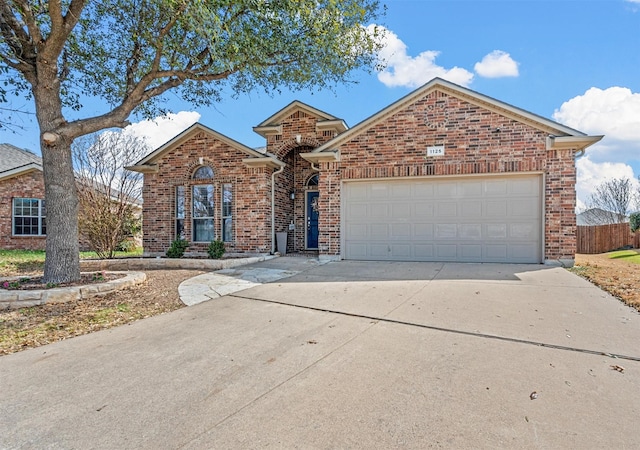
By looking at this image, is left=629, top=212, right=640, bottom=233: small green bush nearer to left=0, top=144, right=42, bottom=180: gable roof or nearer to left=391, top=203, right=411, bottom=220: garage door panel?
left=391, top=203, right=411, bottom=220: garage door panel

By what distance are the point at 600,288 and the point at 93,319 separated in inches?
334

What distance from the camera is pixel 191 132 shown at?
39.5 feet

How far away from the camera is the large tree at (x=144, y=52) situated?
650cm

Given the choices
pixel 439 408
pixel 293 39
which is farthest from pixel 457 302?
pixel 293 39

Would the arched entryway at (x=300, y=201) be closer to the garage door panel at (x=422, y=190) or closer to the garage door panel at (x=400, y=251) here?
the garage door panel at (x=400, y=251)

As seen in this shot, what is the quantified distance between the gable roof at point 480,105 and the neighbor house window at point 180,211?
542cm

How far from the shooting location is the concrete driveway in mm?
2236

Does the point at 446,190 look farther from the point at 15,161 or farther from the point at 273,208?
the point at 15,161

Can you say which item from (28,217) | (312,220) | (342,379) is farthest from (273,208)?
(28,217)

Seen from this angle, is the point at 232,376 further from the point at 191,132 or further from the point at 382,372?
the point at 191,132

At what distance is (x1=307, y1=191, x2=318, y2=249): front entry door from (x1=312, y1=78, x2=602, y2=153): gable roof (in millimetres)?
3011

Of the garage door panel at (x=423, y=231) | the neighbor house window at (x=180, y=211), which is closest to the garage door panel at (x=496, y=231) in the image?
the garage door panel at (x=423, y=231)

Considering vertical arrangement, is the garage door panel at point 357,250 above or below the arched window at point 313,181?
below

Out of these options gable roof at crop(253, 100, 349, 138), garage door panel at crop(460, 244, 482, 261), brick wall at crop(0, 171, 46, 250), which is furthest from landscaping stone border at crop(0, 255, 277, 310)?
brick wall at crop(0, 171, 46, 250)
